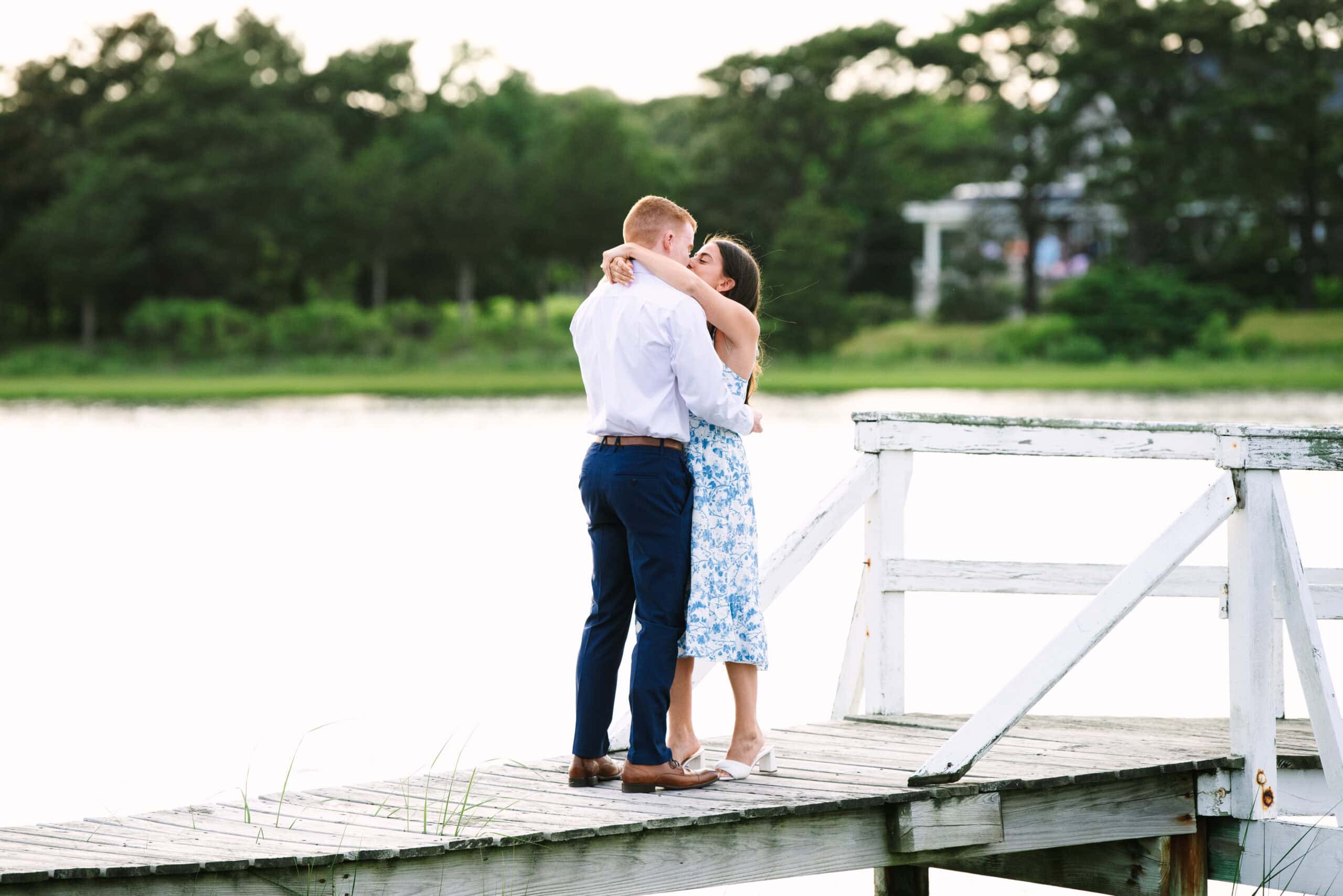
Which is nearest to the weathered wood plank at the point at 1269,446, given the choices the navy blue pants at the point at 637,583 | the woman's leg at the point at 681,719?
the navy blue pants at the point at 637,583

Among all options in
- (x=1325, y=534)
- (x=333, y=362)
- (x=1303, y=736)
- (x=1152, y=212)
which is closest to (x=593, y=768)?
(x=1303, y=736)

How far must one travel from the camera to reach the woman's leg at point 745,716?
5180 mm

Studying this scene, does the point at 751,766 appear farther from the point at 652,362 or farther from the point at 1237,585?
the point at 1237,585

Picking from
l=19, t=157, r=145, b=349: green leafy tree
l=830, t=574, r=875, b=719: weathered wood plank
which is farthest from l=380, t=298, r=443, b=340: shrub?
l=830, t=574, r=875, b=719: weathered wood plank

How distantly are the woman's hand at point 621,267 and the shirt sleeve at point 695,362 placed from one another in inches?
6.7

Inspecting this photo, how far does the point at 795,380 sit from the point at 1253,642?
38601mm

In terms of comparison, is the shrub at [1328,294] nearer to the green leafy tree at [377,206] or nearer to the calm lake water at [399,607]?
the calm lake water at [399,607]

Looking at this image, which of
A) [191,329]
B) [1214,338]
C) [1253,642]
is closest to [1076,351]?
[1214,338]

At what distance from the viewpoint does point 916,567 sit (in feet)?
20.5

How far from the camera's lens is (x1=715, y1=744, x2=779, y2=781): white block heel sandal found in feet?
17.1

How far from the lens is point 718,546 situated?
16.3 ft

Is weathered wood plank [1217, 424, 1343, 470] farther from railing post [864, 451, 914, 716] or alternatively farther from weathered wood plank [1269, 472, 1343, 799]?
railing post [864, 451, 914, 716]

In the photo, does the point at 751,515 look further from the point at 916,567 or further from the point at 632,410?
the point at 916,567

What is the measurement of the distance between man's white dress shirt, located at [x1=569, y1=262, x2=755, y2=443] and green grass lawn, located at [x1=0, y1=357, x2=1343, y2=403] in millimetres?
36370
